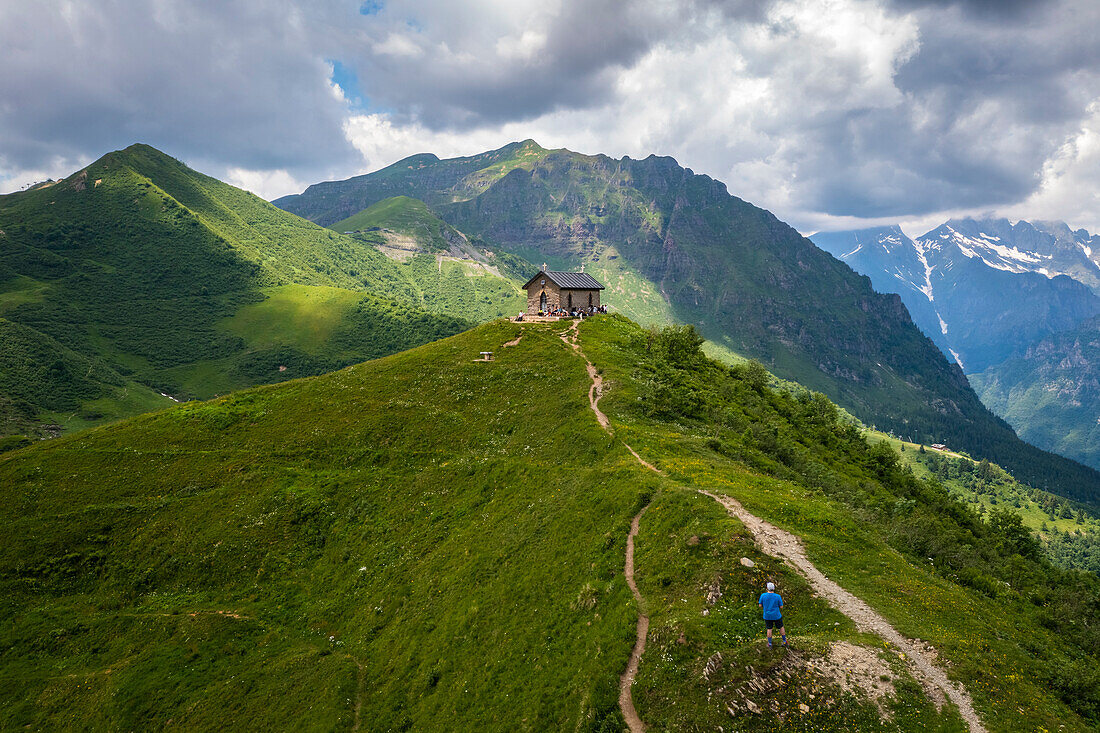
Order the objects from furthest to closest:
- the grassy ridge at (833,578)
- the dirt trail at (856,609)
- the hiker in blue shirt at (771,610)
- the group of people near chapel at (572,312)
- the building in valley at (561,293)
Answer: the building in valley at (561,293)
the group of people near chapel at (572,312)
the hiker in blue shirt at (771,610)
the grassy ridge at (833,578)
the dirt trail at (856,609)

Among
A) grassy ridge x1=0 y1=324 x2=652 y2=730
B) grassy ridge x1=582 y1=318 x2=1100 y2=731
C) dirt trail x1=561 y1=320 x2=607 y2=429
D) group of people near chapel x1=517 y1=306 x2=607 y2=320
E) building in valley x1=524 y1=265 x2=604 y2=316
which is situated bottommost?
grassy ridge x1=0 y1=324 x2=652 y2=730

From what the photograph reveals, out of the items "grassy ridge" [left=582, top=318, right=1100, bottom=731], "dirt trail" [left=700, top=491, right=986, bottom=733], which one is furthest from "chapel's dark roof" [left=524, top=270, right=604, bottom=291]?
"dirt trail" [left=700, top=491, right=986, bottom=733]

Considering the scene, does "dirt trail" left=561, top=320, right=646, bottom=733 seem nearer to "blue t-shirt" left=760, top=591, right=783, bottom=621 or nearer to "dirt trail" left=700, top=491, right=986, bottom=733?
"dirt trail" left=700, top=491, right=986, bottom=733

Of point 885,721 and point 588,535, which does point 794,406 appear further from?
point 885,721

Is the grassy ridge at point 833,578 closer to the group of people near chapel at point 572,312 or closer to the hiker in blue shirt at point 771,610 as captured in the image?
the hiker in blue shirt at point 771,610

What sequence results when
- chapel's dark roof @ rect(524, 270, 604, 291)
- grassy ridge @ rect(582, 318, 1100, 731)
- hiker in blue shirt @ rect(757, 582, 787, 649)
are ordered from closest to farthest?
grassy ridge @ rect(582, 318, 1100, 731) < hiker in blue shirt @ rect(757, 582, 787, 649) < chapel's dark roof @ rect(524, 270, 604, 291)

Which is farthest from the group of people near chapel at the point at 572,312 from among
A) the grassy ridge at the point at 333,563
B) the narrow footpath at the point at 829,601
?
the narrow footpath at the point at 829,601

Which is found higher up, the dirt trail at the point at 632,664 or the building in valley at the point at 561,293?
the building in valley at the point at 561,293

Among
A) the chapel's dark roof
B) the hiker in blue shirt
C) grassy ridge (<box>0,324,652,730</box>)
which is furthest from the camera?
the chapel's dark roof
